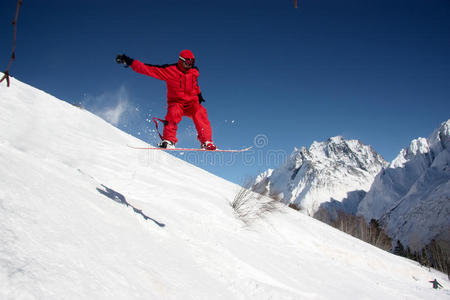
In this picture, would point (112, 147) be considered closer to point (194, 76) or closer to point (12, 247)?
point (194, 76)

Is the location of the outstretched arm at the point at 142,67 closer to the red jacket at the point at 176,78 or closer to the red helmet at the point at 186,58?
the red jacket at the point at 176,78

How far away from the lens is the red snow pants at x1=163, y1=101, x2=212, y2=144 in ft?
11.5

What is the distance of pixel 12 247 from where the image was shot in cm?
89

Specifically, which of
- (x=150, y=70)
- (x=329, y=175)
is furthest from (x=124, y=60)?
(x=329, y=175)

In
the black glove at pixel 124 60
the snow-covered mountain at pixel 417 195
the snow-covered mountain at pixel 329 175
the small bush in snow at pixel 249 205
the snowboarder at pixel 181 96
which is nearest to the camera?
the black glove at pixel 124 60

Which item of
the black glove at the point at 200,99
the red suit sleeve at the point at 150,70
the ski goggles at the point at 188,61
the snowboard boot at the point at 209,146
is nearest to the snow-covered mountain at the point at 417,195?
the snowboard boot at the point at 209,146

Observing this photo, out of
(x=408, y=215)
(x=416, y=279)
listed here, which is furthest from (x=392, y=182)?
(x=416, y=279)

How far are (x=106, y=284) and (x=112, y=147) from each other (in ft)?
16.5

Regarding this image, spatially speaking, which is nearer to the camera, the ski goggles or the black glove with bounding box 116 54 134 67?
the black glove with bounding box 116 54 134 67

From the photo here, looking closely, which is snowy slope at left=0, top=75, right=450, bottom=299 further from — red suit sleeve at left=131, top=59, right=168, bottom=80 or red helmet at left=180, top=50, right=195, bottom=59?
red helmet at left=180, top=50, right=195, bottom=59

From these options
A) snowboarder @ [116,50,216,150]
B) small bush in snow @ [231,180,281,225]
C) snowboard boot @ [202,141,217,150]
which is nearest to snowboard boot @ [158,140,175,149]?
snowboarder @ [116,50,216,150]

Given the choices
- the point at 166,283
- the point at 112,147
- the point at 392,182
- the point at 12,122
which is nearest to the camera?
the point at 166,283

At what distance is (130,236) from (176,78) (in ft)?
7.47

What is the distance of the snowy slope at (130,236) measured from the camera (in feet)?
3.32
